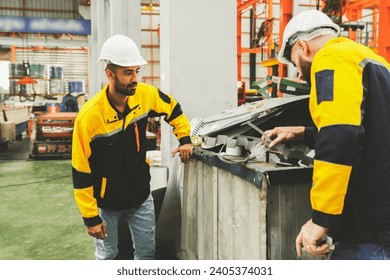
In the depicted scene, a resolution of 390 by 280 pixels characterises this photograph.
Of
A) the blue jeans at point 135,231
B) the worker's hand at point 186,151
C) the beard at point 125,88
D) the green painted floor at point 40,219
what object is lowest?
the green painted floor at point 40,219

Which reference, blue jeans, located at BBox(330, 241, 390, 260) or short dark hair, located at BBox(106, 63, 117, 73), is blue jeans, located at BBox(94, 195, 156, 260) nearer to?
short dark hair, located at BBox(106, 63, 117, 73)

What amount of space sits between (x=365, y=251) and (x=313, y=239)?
22 cm

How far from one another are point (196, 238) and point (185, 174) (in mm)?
456

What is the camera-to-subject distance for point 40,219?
4555 mm

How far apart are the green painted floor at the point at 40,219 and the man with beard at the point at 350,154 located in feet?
8.59

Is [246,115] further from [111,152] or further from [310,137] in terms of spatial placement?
[111,152]

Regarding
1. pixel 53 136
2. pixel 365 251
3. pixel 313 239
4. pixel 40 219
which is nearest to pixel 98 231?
pixel 313 239

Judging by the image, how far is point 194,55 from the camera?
3.41 m

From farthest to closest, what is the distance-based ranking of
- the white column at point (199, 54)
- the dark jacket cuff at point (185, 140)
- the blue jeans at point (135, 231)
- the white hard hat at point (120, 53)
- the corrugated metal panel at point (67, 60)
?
the corrugated metal panel at point (67, 60), the white column at point (199, 54), the dark jacket cuff at point (185, 140), the blue jeans at point (135, 231), the white hard hat at point (120, 53)

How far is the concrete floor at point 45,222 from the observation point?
3.17 m

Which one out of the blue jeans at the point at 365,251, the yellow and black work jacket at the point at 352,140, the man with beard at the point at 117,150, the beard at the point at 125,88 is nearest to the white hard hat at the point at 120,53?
the man with beard at the point at 117,150

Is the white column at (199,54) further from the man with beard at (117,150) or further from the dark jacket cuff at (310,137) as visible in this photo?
the dark jacket cuff at (310,137)

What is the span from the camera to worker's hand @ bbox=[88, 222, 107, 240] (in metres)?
2.34

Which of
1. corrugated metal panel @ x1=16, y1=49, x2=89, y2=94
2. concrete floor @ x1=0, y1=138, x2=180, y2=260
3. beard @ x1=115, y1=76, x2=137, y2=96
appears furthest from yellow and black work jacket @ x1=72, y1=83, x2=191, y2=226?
corrugated metal panel @ x1=16, y1=49, x2=89, y2=94
